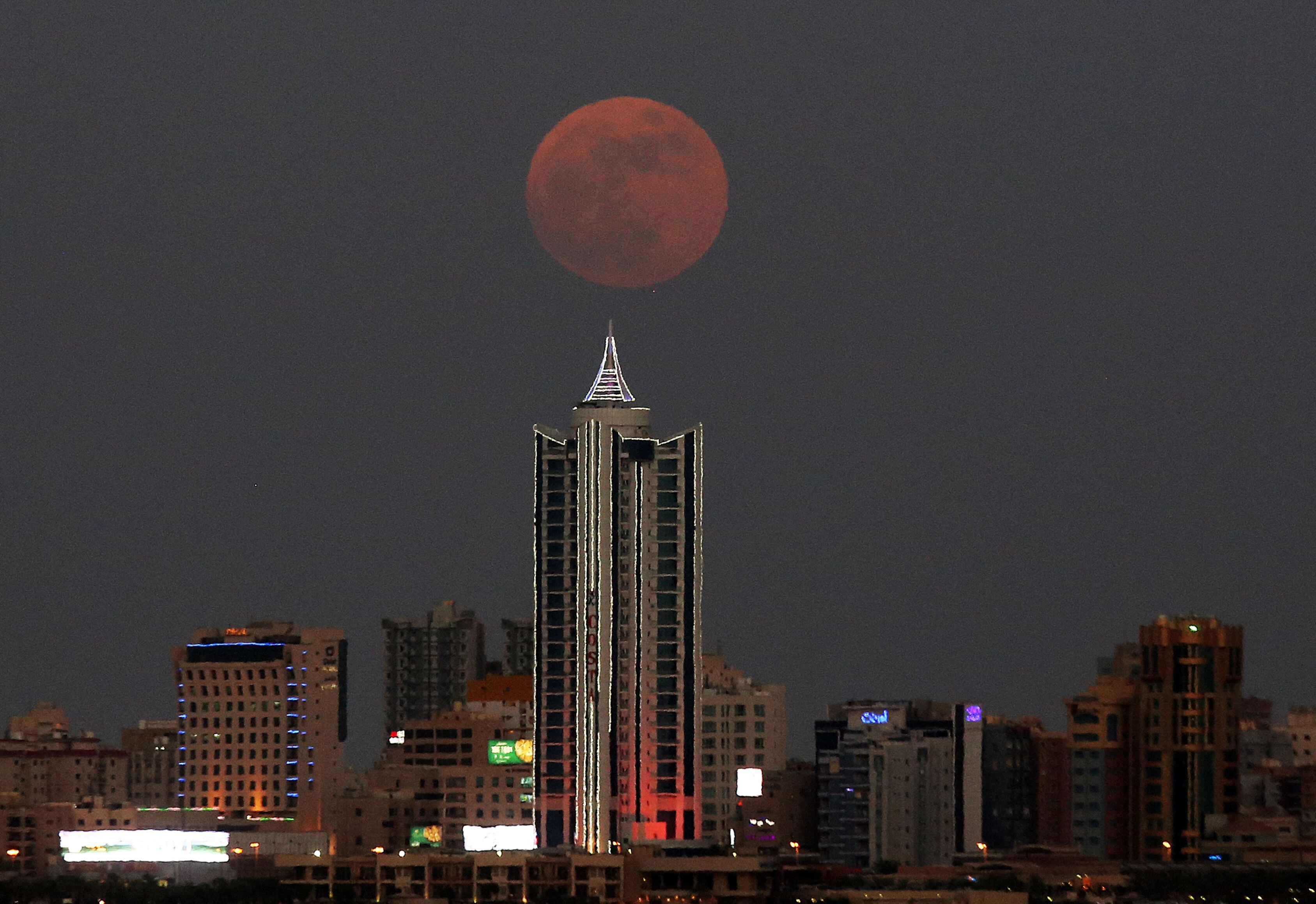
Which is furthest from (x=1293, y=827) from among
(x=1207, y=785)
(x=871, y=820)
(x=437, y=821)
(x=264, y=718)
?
(x=264, y=718)

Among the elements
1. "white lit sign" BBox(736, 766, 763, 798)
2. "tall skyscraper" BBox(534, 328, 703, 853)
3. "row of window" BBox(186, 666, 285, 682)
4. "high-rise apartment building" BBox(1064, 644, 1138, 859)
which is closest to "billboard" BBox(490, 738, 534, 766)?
"white lit sign" BBox(736, 766, 763, 798)

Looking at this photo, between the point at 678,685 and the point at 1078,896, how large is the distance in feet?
85.0

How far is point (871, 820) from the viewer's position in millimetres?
173125

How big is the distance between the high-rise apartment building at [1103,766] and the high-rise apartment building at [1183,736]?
573 mm

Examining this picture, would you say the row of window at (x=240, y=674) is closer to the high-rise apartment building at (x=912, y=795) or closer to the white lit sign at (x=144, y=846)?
the white lit sign at (x=144, y=846)

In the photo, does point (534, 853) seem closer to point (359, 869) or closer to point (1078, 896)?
point (359, 869)

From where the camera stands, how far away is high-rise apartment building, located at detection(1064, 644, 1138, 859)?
529 ft

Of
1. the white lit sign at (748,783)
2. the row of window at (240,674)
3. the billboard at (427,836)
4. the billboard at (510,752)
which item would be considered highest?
the row of window at (240,674)

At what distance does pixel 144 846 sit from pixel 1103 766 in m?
46.7

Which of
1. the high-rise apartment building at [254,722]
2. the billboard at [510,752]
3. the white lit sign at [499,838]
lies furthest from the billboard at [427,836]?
the high-rise apartment building at [254,722]

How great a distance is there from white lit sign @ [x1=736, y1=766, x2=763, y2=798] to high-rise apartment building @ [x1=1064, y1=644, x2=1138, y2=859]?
24271mm

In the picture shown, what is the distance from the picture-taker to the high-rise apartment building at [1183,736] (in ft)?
522

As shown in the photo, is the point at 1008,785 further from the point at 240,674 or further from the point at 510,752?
the point at 240,674

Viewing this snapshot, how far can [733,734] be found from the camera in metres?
185
